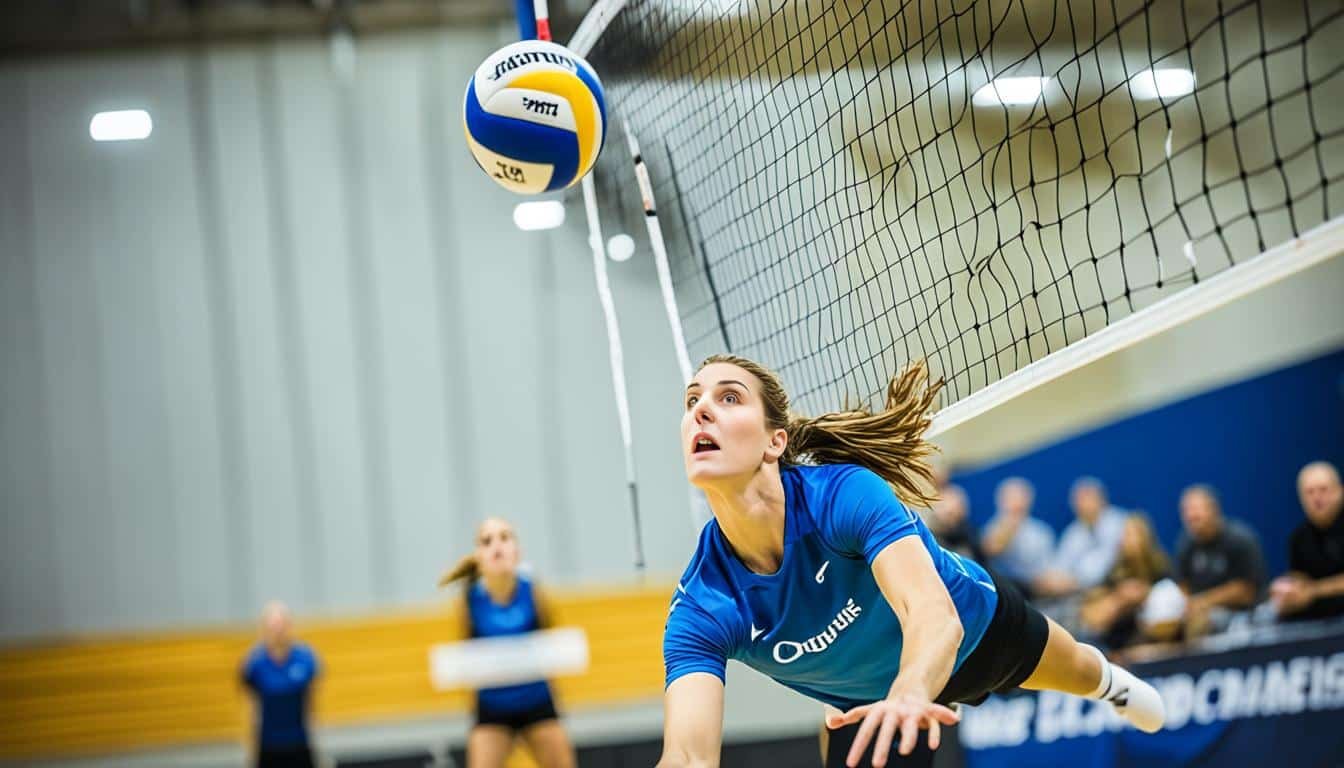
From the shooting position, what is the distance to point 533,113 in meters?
4.87

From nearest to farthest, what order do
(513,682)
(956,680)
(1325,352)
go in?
1. (956,680)
2. (513,682)
3. (1325,352)

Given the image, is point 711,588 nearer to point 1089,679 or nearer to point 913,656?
point 913,656

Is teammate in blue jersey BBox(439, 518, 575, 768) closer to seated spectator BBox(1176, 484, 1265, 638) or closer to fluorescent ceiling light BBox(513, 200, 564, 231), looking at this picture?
seated spectator BBox(1176, 484, 1265, 638)

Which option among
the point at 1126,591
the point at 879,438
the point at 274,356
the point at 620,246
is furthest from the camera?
the point at 274,356

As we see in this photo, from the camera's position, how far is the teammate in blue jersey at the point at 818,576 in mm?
3219

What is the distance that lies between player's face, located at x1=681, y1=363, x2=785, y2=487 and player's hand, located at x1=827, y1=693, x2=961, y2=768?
0.96 m

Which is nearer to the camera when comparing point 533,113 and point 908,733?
point 908,733

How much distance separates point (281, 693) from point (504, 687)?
4264 millimetres

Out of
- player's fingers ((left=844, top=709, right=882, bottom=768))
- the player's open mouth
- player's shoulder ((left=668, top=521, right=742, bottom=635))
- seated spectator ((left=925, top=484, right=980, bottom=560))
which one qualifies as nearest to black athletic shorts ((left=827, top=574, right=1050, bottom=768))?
player's shoulder ((left=668, top=521, right=742, bottom=635))

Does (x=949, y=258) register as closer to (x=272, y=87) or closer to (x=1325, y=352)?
(x=1325, y=352)

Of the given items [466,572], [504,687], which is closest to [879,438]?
[466,572]

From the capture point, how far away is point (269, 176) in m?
14.5

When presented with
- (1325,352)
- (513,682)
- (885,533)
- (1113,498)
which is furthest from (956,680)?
(1113,498)

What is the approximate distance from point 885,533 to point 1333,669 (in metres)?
5.14
